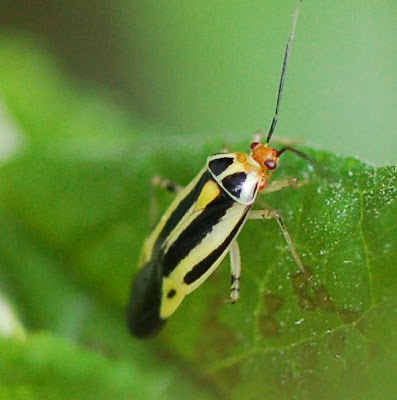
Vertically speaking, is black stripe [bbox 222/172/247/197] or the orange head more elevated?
the orange head

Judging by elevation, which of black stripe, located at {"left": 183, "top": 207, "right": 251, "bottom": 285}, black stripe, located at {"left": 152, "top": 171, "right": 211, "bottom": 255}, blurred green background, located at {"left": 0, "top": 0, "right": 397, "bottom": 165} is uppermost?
black stripe, located at {"left": 152, "top": 171, "right": 211, "bottom": 255}

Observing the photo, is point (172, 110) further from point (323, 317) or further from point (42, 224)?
point (323, 317)

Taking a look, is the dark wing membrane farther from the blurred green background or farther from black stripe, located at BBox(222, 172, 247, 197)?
the blurred green background

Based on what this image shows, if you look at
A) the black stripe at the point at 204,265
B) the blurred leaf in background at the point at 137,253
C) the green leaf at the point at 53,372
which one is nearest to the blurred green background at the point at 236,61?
the blurred leaf in background at the point at 137,253

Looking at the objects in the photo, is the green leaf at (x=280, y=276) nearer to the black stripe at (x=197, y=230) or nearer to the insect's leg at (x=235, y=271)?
the insect's leg at (x=235, y=271)

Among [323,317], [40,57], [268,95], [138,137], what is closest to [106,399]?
[323,317]

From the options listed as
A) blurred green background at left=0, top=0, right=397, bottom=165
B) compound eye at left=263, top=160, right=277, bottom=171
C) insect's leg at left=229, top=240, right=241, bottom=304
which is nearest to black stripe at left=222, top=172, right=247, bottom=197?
compound eye at left=263, top=160, right=277, bottom=171

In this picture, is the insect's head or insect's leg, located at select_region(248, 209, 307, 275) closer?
insect's leg, located at select_region(248, 209, 307, 275)
